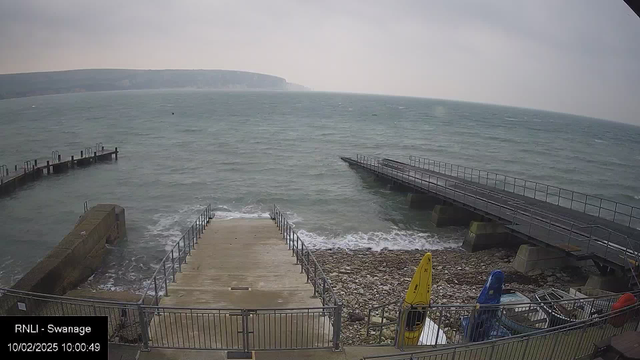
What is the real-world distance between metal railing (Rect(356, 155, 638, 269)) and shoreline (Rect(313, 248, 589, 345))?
5.56 feet

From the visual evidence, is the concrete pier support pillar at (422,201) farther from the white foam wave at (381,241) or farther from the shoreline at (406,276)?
the shoreline at (406,276)

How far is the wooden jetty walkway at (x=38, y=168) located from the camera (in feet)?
105

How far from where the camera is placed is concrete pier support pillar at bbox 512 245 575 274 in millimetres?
17938

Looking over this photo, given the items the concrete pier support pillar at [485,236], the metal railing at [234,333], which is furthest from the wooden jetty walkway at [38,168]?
the concrete pier support pillar at [485,236]

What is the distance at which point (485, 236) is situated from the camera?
70.7 feet

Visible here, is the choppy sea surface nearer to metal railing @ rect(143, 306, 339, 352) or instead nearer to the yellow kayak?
metal railing @ rect(143, 306, 339, 352)

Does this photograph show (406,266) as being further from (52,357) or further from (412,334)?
(52,357)

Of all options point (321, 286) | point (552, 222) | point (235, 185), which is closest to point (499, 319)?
point (321, 286)

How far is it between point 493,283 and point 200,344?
22.4ft

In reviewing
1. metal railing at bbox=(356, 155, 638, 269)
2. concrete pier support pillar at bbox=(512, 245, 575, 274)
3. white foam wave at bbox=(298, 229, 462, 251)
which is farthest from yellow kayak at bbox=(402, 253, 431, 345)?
white foam wave at bbox=(298, 229, 462, 251)

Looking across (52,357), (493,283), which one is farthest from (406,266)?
(52,357)

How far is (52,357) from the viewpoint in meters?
5.73

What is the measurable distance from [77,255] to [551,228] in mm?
21368

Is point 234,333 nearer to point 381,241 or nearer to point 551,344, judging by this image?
point 551,344
